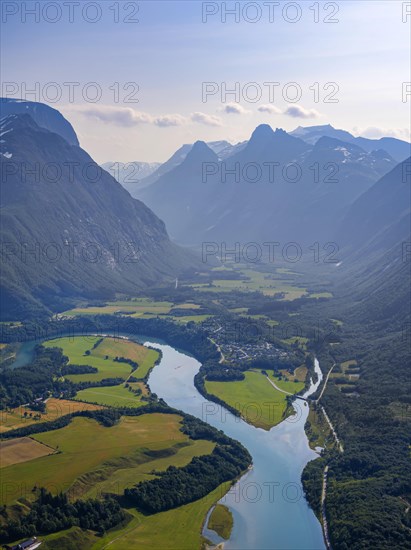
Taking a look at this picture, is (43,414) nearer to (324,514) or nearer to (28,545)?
(28,545)

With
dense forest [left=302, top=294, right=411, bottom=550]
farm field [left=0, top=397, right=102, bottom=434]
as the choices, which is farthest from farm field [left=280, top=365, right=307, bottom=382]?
farm field [left=0, top=397, right=102, bottom=434]

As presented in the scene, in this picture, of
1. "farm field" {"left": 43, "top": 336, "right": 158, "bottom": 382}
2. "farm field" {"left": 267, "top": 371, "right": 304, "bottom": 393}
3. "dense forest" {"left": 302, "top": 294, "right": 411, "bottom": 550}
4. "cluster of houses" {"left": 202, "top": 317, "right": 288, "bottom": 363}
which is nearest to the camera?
"dense forest" {"left": 302, "top": 294, "right": 411, "bottom": 550}

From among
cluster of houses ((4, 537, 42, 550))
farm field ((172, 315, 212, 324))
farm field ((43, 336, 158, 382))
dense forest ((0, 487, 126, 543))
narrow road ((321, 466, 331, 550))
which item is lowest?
narrow road ((321, 466, 331, 550))

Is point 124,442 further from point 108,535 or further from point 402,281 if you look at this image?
point 402,281

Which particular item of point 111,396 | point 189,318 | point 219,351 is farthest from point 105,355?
point 189,318

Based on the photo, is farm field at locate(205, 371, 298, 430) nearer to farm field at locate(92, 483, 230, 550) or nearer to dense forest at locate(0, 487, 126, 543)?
farm field at locate(92, 483, 230, 550)

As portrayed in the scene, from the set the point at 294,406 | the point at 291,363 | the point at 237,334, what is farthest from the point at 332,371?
the point at 237,334
